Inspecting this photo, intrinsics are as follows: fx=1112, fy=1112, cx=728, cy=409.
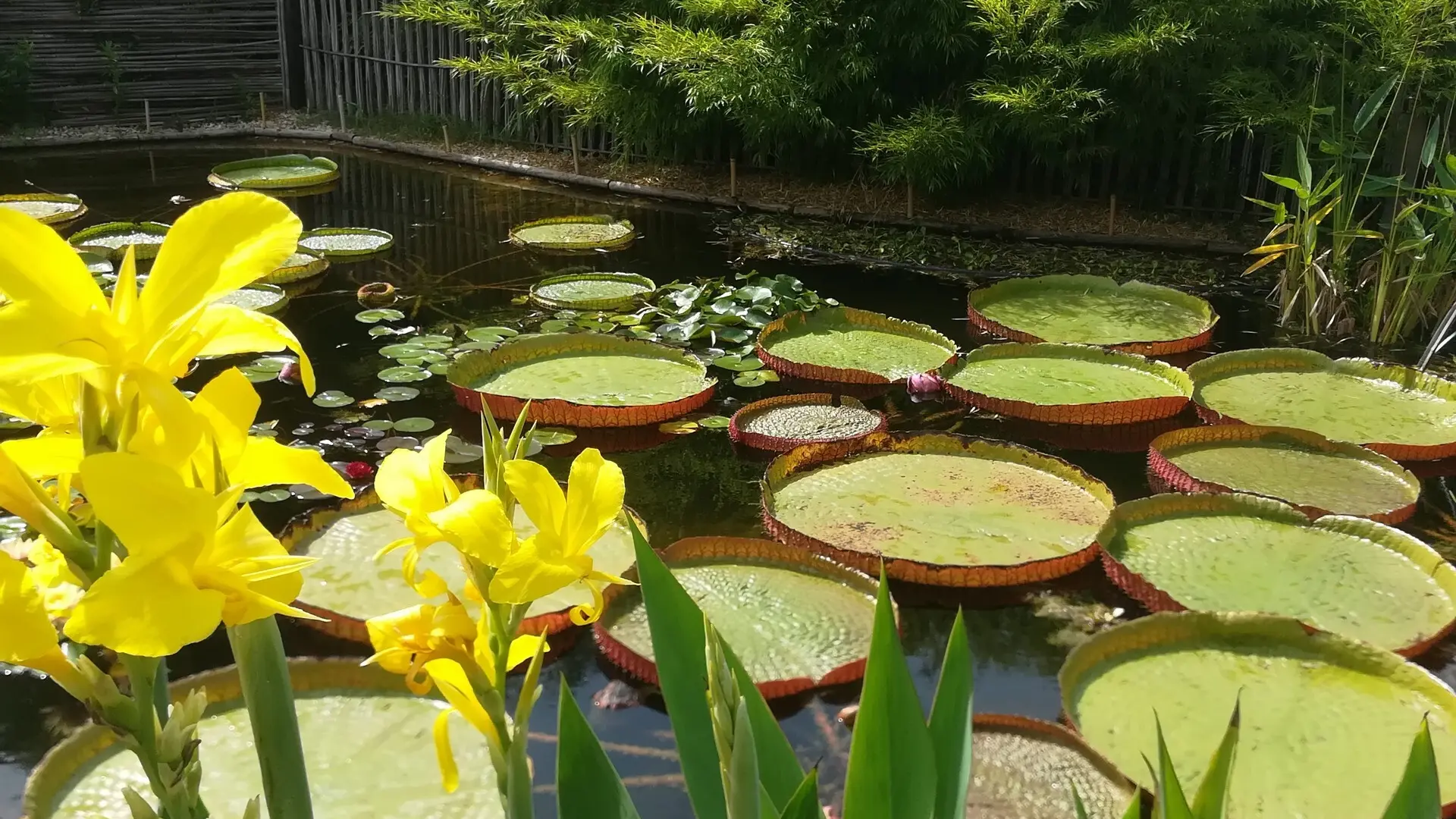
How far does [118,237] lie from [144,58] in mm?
4227

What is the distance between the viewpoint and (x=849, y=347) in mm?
4090

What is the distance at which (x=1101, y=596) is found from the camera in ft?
8.53

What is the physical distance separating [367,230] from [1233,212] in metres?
4.49

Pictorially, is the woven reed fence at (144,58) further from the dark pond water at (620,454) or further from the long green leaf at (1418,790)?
the long green leaf at (1418,790)

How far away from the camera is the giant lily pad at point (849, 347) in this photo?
150 inches

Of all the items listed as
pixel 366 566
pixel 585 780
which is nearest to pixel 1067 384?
pixel 366 566

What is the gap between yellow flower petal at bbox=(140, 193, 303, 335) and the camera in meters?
0.49

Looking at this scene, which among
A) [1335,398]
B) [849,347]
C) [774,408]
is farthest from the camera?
[849,347]

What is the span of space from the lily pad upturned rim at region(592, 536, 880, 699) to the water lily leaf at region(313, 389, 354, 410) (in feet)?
4.72

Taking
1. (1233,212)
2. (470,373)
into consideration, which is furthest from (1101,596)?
(1233,212)

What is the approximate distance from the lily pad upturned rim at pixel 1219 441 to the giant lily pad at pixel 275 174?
5397 mm

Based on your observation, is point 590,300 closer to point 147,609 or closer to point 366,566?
point 366,566

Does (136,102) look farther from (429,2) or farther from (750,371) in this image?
(750,371)

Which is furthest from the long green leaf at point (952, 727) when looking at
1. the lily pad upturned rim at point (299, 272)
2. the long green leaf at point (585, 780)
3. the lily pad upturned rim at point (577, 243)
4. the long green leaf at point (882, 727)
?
the lily pad upturned rim at point (577, 243)
